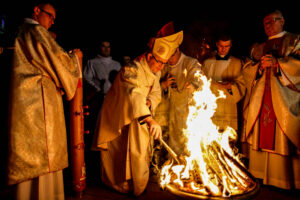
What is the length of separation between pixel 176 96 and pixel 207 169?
8.02 ft

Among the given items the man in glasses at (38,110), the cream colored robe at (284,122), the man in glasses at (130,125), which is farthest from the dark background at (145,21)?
the man in glasses at (38,110)

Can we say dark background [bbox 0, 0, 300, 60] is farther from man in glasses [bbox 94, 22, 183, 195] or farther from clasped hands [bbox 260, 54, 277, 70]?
man in glasses [bbox 94, 22, 183, 195]

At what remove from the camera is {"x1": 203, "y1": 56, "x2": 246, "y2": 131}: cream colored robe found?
4852mm

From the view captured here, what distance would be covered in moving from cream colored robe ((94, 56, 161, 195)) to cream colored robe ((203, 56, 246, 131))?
1.94 m

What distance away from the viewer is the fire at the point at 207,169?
8.27 feet

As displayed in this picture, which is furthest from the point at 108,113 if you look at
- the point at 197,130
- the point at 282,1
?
the point at 282,1

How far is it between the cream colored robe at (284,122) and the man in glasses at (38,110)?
3.53 meters

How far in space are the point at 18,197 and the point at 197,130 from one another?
2.58m

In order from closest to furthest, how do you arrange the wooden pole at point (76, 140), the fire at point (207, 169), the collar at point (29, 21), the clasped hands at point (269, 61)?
the fire at point (207, 169), the collar at point (29, 21), the wooden pole at point (76, 140), the clasped hands at point (269, 61)

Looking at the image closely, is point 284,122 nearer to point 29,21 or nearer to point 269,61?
point 269,61

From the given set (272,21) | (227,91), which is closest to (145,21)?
(227,91)

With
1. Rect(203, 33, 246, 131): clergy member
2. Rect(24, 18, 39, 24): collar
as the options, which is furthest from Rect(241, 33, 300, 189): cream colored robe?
Rect(24, 18, 39, 24): collar

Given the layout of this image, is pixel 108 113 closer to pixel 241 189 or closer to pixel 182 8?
pixel 241 189

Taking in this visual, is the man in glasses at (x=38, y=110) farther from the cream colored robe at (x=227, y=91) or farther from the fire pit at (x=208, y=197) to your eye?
the cream colored robe at (x=227, y=91)
